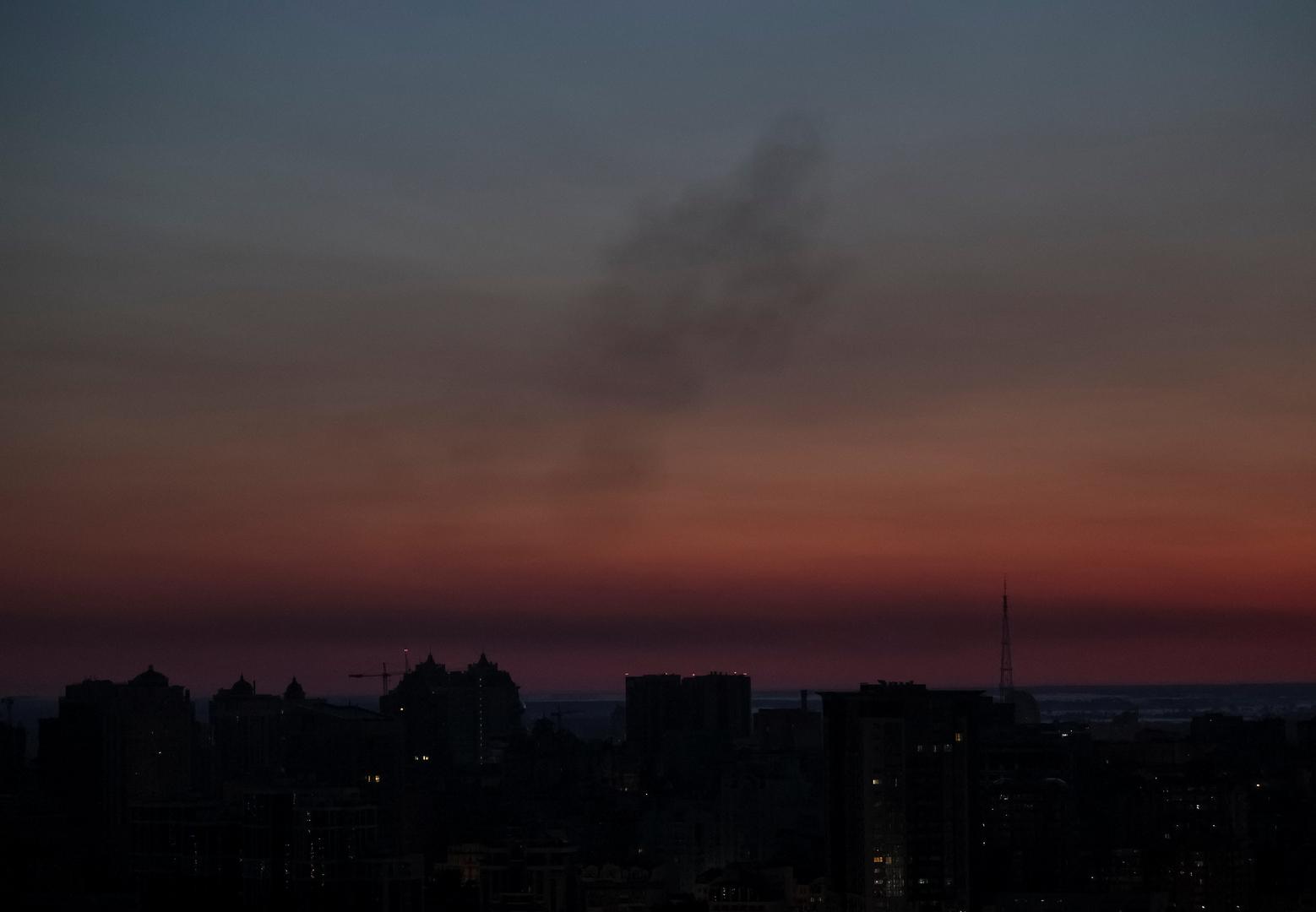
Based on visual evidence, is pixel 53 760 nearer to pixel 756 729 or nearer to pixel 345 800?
pixel 345 800

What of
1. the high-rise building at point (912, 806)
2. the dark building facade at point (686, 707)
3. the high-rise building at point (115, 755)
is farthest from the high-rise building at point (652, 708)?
the high-rise building at point (912, 806)

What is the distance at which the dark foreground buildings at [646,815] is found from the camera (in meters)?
40.4

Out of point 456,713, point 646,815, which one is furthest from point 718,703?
point 646,815

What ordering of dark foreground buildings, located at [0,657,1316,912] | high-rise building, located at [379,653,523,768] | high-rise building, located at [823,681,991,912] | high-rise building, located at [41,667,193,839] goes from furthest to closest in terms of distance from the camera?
high-rise building, located at [379,653,523,768], high-rise building, located at [41,667,193,839], dark foreground buildings, located at [0,657,1316,912], high-rise building, located at [823,681,991,912]

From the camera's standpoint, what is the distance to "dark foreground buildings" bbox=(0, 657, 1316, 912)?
40.4 metres

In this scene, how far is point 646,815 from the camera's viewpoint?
195 ft

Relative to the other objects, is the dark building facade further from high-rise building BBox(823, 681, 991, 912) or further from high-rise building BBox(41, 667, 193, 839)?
high-rise building BBox(823, 681, 991, 912)

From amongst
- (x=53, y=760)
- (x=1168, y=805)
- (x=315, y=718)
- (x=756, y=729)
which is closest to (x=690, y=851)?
(x=1168, y=805)

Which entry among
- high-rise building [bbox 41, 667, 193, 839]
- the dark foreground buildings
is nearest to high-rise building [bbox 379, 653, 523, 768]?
the dark foreground buildings

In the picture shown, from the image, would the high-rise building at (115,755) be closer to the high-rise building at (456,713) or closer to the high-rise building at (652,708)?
the high-rise building at (456,713)

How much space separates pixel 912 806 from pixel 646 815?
69.0 feet

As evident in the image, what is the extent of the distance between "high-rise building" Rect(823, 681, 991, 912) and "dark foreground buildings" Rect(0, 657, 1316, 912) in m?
0.05

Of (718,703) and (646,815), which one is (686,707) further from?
(646,815)

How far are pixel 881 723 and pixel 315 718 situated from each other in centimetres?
3913
